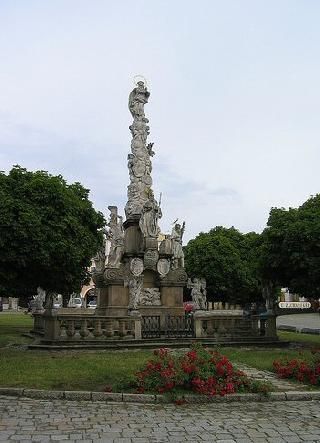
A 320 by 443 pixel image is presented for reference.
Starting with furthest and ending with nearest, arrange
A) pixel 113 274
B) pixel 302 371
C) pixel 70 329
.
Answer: pixel 113 274, pixel 70 329, pixel 302 371

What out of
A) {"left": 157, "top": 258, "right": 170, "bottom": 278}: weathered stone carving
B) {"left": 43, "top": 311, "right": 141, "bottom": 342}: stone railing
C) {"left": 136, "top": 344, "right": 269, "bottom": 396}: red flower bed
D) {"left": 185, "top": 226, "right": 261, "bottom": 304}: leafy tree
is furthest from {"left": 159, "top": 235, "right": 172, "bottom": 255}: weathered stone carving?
{"left": 185, "top": 226, "right": 261, "bottom": 304}: leafy tree

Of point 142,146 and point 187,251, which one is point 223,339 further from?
point 187,251

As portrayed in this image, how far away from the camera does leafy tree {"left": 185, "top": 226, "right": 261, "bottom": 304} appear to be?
5384cm

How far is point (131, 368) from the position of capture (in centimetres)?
1230

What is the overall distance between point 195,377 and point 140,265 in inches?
534

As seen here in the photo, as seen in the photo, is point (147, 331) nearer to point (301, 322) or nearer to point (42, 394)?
point (42, 394)

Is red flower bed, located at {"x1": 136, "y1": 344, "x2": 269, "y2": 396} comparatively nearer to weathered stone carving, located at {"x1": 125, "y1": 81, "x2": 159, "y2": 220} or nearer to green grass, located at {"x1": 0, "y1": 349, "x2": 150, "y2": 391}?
green grass, located at {"x1": 0, "y1": 349, "x2": 150, "y2": 391}

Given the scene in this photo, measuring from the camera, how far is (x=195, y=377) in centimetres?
948

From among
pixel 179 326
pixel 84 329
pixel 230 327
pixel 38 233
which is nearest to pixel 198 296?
pixel 230 327

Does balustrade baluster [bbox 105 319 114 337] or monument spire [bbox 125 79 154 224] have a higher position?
monument spire [bbox 125 79 154 224]

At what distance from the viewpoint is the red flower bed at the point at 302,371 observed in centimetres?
1055

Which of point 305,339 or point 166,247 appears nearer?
point 305,339

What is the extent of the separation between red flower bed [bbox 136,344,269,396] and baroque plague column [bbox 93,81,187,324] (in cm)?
1115

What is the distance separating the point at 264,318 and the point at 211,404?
1198 centimetres
